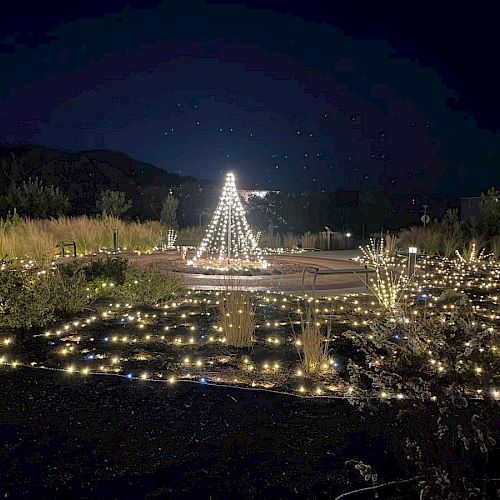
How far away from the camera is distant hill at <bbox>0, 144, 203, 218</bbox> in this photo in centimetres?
3134

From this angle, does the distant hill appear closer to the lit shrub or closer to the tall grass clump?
the tall grass clump

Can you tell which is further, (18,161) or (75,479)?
(18,161)

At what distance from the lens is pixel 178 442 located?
346 cm

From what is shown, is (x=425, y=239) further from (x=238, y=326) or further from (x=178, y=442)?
(x=178, y=442)

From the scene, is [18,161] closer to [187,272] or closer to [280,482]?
[187,272]

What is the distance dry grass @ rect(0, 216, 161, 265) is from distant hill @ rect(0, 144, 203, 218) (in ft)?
39.3

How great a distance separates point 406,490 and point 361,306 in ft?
17.0

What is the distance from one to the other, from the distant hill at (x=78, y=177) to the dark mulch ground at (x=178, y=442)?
23466 mm

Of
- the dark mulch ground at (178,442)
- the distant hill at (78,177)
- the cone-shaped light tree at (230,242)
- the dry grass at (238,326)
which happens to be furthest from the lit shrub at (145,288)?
the distant hill at (78,177)

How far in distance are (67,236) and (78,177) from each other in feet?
97.5

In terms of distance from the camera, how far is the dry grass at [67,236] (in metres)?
10.7

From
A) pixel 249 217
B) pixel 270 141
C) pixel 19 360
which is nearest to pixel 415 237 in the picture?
pixel 249 217

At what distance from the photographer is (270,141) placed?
108 ft

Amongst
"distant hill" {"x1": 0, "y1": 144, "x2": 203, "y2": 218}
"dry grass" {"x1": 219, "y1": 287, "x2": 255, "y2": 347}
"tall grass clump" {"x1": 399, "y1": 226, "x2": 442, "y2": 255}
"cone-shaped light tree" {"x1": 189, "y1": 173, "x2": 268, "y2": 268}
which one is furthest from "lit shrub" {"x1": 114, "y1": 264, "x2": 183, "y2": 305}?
"distant hill" {"x1": 0, "y1": 144, "x2": 203, "y2": 218}
